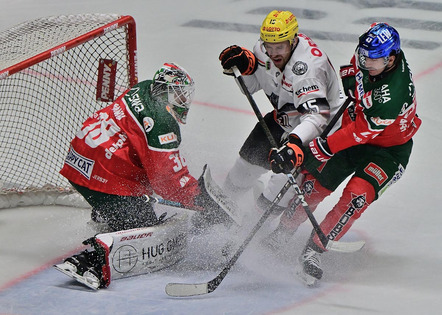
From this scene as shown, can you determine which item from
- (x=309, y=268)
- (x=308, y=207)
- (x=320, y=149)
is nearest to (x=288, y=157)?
(x=320, y=149)

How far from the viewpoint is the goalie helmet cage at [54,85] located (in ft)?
13.6

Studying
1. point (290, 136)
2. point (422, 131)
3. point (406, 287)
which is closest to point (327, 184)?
point (290, 136)

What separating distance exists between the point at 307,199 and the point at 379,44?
3.05 ft

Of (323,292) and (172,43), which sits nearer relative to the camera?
(323,292)

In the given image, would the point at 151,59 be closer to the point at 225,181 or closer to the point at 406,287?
the point at 225,181

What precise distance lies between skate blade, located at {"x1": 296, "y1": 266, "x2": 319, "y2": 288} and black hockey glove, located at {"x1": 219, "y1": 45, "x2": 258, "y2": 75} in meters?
1.05

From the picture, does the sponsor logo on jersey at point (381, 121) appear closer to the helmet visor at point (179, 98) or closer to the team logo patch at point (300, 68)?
the team logo patch at point (300, 68)

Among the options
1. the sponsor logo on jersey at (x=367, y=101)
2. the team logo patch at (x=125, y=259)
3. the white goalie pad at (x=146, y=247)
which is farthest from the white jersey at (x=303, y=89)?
the team logo patch at (x=125, y=259)

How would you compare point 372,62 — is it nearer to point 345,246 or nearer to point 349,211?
point 349,211

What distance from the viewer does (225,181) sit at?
15.0 ft

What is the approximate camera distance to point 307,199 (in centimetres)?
411

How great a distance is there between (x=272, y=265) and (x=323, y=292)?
36 cm

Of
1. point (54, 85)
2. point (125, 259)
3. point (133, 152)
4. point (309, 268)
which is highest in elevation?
point (133, 152)

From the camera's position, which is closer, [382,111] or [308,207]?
[382,111]
